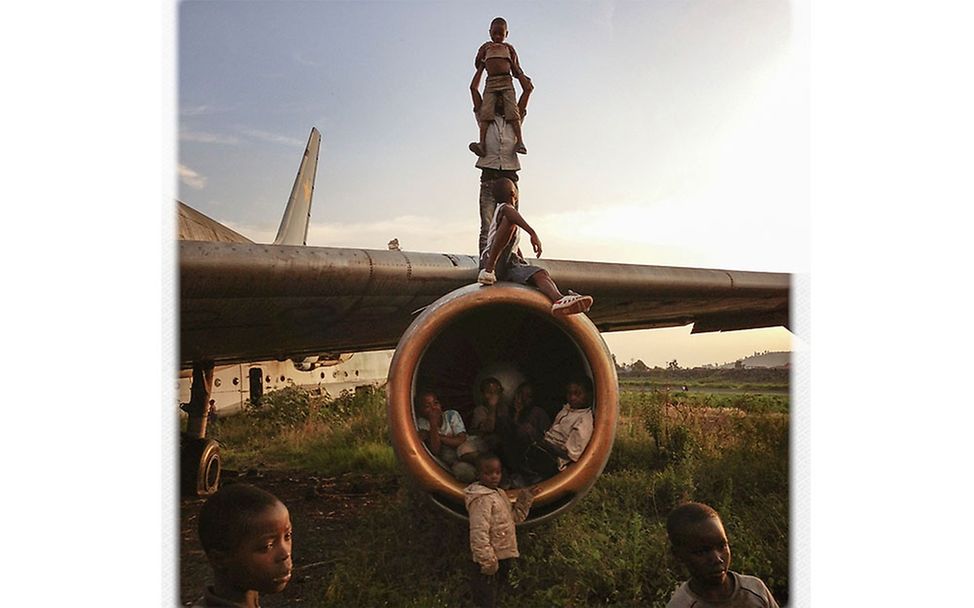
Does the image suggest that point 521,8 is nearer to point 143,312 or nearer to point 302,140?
point 302,140

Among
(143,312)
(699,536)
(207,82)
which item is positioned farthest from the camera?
(207,82)

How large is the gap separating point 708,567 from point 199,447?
6.91 ft

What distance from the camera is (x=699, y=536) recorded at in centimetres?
190

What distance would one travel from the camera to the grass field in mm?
2701

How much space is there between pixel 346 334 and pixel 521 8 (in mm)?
1477

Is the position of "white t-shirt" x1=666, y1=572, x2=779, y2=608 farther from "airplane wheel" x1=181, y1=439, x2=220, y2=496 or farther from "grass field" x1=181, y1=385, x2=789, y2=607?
"airplane wheel" x1=181, y1=439, x2=220, y2=496

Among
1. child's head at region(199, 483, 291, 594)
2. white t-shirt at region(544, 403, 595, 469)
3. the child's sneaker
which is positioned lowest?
child's head at region(199, 483, 291, 594)

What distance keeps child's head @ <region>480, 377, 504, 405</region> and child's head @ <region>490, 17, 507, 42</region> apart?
1096 mm

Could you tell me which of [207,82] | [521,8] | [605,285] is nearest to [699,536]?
[605,285]

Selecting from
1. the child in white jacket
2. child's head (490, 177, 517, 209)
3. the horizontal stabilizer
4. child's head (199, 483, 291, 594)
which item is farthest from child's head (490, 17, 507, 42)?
child's head (199, 483, 291, 594)

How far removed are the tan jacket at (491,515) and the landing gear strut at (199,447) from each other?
90 centimetres

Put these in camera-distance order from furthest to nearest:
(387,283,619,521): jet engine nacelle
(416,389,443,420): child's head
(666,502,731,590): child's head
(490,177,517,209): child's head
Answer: (490,177,517,209): child's head
(416,389,443,420): child's head
(387,283,619,521): jet engine nacelle
(666,502,731,590): child's head

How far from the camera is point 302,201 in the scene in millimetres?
3207

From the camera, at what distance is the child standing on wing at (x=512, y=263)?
91.3 inches
